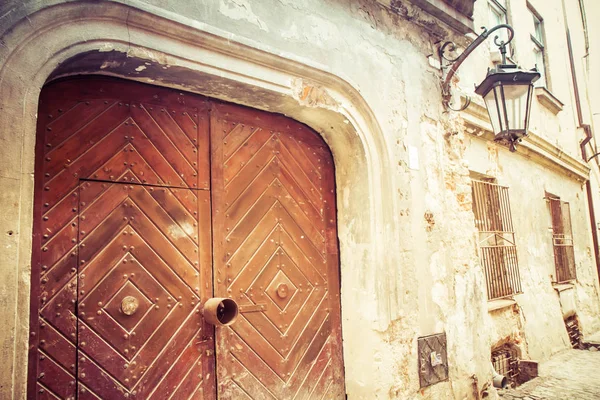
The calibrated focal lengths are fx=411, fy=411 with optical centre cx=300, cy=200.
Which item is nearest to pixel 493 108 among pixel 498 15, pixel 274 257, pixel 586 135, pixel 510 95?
pixel 510 95

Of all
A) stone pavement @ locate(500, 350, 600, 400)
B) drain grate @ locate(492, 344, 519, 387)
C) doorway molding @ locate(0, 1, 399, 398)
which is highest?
doorway molding @ locate(0, 1, 399, 398)

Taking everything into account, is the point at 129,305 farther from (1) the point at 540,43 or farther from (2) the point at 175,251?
(1) the point at 540,43

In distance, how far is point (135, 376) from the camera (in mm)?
2152

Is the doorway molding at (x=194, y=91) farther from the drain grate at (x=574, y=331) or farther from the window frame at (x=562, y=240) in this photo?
the drain grate at (x=574, y=331)

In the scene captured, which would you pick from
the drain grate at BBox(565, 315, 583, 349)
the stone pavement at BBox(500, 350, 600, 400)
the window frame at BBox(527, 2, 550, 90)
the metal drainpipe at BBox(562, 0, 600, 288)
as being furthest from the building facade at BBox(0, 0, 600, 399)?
the metal drainpipe at BBox(562, 0, 600, 288)

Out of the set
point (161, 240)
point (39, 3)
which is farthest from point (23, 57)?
point (161, 240)

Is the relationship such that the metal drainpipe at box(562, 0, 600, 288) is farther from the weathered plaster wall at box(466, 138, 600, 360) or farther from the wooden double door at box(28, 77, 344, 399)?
the wooden double door at box(28, 77, 344, 399)

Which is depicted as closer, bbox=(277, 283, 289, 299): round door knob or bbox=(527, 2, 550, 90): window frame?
bbox=(277, 283, 289, 299): round door knob

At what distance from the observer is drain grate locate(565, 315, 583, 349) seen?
6.65 meters

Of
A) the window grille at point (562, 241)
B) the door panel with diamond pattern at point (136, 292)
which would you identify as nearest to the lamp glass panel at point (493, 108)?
the door panel with diamond pattern at point (136, 292)

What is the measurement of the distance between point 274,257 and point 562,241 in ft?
20.3

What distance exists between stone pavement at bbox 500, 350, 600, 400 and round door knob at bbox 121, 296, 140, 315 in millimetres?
4052

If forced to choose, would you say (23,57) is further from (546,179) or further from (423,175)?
(546,179)

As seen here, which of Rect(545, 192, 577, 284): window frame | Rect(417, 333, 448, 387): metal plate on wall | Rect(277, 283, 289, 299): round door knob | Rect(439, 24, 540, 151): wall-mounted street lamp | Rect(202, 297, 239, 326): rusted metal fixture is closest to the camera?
Rect(202, 297, 239, 326): rusted metal fixture
